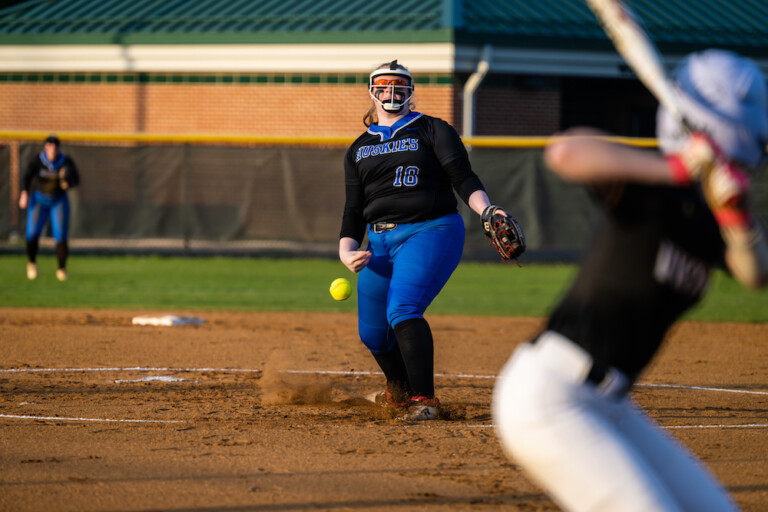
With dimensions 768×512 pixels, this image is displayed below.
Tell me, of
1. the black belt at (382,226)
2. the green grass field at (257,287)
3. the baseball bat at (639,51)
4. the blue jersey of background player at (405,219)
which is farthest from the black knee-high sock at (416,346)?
the green grass field at (257,287)

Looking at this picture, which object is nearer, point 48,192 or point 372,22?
point 48,192

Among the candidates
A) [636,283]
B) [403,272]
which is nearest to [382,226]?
[403,272]

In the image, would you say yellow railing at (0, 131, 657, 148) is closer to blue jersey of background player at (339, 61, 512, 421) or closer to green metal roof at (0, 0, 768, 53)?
green metal roof at (0, 0, 768, 53)

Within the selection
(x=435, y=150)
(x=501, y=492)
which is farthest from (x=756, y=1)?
(x=501, y=492)

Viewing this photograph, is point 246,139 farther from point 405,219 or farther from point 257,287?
point 405,219

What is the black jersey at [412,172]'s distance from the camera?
6.03 meters

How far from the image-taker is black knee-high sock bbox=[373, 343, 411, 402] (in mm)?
6426

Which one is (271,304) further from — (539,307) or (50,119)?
(50,119)

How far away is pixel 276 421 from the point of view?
6.38 metres

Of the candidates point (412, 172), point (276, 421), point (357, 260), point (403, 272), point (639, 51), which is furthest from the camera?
point (276, 421)

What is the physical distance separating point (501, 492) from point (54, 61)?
65.3 feet

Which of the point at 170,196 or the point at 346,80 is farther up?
the point at 346,80

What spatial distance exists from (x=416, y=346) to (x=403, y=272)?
1.47 feet

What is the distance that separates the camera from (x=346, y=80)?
65.9 ft
